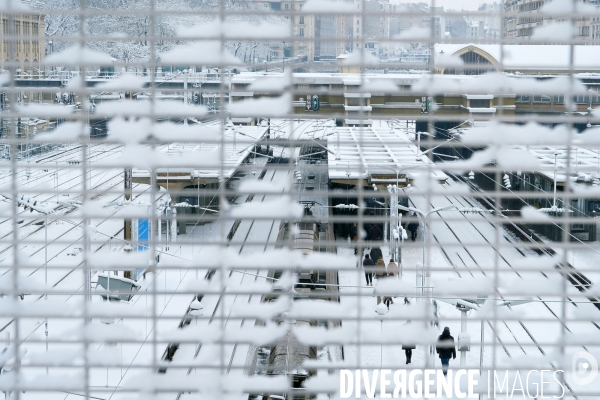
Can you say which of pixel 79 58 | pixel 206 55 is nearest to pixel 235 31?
pixel 206 55

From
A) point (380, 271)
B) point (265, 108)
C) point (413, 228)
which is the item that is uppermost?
point (265, 108)

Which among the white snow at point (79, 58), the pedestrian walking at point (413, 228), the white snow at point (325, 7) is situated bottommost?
the pedestrian walking at point (413, 228)

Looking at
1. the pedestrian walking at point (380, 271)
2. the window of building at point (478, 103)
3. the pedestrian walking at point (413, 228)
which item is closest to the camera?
the pedestrian walking at point (380, 271)

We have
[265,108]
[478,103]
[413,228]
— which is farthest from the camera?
[413,228]

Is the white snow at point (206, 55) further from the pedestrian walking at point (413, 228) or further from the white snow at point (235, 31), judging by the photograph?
the pedestrian walking at point (413, 228)

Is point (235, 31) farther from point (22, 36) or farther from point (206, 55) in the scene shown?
point (22, 36)

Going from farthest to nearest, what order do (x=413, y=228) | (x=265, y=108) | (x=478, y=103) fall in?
1. (x=413, y=228)
2. (x=478, y=103)
3. (x=265, y=108)

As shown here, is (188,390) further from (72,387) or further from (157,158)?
(157,158)

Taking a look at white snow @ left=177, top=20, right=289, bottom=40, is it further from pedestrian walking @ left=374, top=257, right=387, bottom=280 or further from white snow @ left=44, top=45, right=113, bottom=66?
pedestrian walking @ left=374, top=257, right=387, bottom=280

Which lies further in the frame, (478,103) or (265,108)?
(478,103)

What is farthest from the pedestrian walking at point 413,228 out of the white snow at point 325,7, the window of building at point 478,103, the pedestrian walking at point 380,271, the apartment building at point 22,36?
the white snow at point 325,7

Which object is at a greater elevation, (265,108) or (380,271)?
(265,108)

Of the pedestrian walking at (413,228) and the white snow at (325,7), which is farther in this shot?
the pedestrian walking at (413,228)

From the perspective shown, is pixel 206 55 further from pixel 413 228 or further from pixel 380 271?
pixel 413 228
